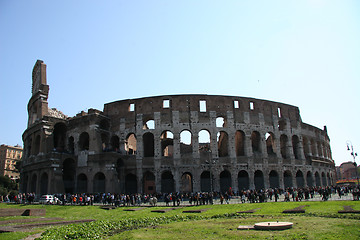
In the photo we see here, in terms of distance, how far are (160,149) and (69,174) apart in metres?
12.8

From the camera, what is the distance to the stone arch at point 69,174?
3438 cm

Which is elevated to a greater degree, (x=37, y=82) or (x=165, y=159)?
(x=37, y=82)

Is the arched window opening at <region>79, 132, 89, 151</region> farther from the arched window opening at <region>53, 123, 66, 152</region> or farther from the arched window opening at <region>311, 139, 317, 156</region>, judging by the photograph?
the arched window opening at <region>311, 139, 317, 156</region>

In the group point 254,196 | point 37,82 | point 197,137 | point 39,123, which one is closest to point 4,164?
point 37,82

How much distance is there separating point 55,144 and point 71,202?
14.9 meters

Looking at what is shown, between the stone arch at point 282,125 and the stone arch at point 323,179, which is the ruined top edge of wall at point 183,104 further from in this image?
the stone arch at point 323,179

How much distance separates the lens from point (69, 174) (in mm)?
35969

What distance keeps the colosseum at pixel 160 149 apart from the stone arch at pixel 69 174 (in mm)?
117

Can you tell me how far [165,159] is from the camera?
110 ft

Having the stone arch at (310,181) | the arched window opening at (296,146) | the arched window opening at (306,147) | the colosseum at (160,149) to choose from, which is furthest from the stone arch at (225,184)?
the arched window opening at (306,147)

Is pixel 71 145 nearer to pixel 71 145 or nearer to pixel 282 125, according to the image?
pixel 71 145

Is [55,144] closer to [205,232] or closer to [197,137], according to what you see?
[197,137]

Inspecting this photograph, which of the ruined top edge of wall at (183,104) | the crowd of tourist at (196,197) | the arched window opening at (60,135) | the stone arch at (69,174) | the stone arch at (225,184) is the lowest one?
the crowd of tourist at (196,197)

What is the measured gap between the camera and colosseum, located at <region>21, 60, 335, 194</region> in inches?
1291
